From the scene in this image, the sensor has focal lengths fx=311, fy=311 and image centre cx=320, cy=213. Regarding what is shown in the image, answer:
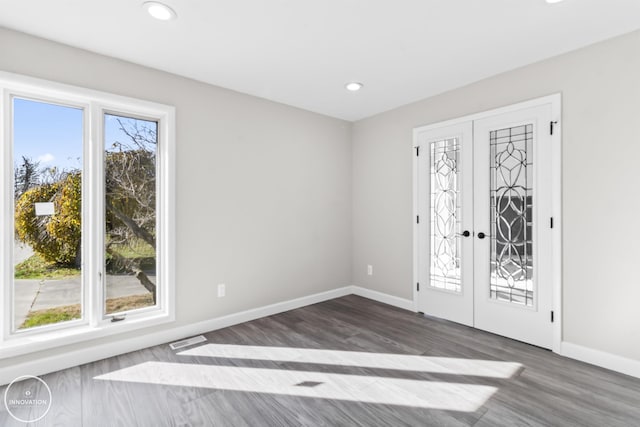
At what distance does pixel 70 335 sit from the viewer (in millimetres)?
2453

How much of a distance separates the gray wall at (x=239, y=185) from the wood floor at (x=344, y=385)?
1.91 ft

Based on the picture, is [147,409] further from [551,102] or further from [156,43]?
[551,102]

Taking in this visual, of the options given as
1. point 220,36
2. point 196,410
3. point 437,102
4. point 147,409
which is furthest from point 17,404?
point 437,102

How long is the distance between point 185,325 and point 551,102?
3.93 m

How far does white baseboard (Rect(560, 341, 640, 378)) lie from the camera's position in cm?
232

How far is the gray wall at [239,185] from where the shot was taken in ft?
8.61

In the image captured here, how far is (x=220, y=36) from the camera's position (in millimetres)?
2355

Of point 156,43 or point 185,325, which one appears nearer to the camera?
point 156,43

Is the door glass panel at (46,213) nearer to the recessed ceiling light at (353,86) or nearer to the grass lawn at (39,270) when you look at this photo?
the grass lawn at (39,270)

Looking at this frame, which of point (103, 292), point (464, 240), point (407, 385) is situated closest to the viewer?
point (407, 385)

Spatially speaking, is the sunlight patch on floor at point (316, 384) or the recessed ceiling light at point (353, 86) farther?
the recessed ceiling light at point (353, 86)

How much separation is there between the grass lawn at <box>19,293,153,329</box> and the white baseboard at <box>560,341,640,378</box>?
147 inches

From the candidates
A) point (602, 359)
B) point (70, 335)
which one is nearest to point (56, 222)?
point (70, 335)

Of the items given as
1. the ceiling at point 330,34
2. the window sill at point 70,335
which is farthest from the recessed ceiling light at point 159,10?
the window sill at point 70,335
